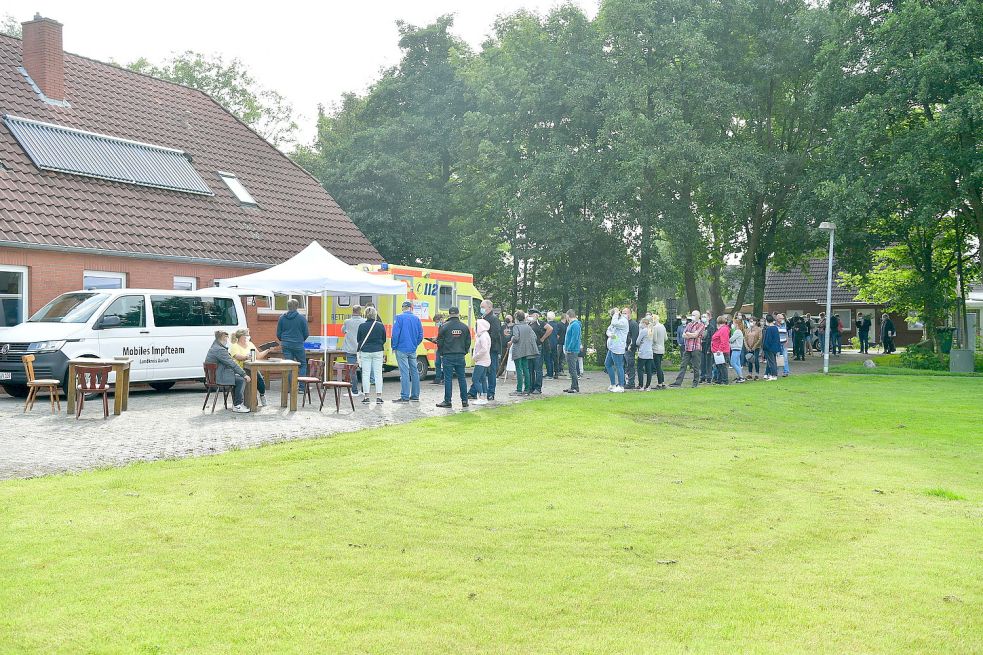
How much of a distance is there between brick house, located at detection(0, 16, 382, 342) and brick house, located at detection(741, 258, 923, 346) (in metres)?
38.6

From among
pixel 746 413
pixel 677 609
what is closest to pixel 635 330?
pixel 746 413

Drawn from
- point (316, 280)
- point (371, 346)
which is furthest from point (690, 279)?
point (371, 346)

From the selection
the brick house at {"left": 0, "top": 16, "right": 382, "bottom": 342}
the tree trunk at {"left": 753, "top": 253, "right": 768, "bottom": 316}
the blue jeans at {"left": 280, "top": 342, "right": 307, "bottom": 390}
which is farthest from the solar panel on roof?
the tree trunk at {"left": 753, "top": 253, "right": 768, "bottom": 316}

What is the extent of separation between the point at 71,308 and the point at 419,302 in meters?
7.96

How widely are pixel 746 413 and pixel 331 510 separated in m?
10.7

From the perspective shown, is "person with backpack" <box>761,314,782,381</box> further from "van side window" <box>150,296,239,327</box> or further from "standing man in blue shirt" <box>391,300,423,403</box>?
"van side window" <box>150,296,239,327</box>

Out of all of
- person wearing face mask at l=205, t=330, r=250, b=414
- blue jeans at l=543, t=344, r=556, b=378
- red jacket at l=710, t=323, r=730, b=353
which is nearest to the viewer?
person wearing face mask at l=205, t=330, r=250, b=414

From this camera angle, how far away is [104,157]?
22.8m

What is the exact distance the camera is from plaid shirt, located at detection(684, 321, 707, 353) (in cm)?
2331

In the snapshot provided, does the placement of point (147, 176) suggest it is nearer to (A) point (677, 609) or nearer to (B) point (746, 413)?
(B) point (746, 413)

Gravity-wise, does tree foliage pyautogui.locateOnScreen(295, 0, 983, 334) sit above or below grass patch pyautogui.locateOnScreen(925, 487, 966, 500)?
above

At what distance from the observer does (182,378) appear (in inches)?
732

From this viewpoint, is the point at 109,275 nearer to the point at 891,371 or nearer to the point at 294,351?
the point at 294,351

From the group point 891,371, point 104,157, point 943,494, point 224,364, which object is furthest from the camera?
point 891,371
